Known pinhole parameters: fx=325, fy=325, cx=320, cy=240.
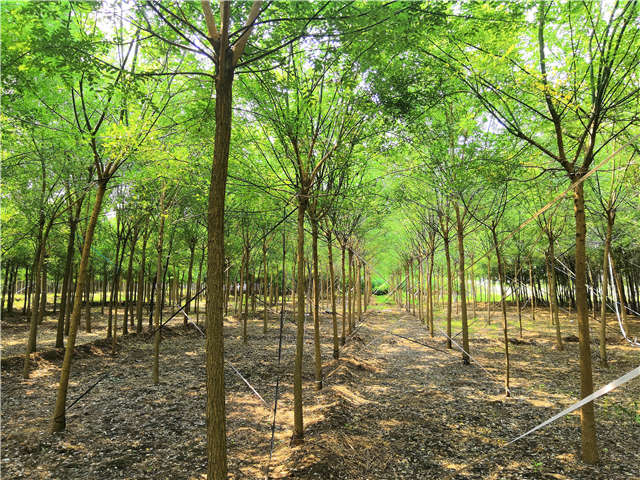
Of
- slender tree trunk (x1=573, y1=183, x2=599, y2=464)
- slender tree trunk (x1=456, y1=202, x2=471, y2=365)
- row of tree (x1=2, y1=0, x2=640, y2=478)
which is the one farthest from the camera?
slender tree trunk (x1=456, y1=202, x2=471, y2=365)

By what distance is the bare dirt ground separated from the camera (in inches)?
218

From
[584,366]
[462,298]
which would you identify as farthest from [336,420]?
[462,298]

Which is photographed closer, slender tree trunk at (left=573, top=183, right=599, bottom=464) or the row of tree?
the row of tree

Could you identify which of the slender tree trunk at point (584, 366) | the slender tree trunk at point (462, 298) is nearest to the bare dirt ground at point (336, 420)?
the slender tree trunk at point (584, 366)

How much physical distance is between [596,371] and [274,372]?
11.1 metres

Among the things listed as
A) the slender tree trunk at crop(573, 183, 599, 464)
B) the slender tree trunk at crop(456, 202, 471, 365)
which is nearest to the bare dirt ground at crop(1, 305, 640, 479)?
the slender tree trunk at crop(573, 183, 599, 464)

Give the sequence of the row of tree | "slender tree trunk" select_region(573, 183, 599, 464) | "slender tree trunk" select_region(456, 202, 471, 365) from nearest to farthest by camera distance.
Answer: the row of tree
"slender tree trunk" select_region(573, 183, 599, 464)
"slender tree trunk" select_region(456, 202, 471, 365)

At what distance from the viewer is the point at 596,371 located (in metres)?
11.1

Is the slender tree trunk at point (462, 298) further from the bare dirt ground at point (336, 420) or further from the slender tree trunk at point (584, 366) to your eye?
the slender tree trunk at point (584, 366)

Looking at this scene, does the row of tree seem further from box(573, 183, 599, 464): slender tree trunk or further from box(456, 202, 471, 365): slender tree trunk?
box(456, 202, 471, 365): slender tree trunk

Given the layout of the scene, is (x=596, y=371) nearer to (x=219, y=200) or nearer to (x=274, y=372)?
(x=274, y=372)

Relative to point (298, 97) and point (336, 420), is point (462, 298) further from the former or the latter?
point (298, 97)

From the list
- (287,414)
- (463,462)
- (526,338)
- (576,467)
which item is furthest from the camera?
(526,338)

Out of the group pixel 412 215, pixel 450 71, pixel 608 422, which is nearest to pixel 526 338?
pixel 412 215
